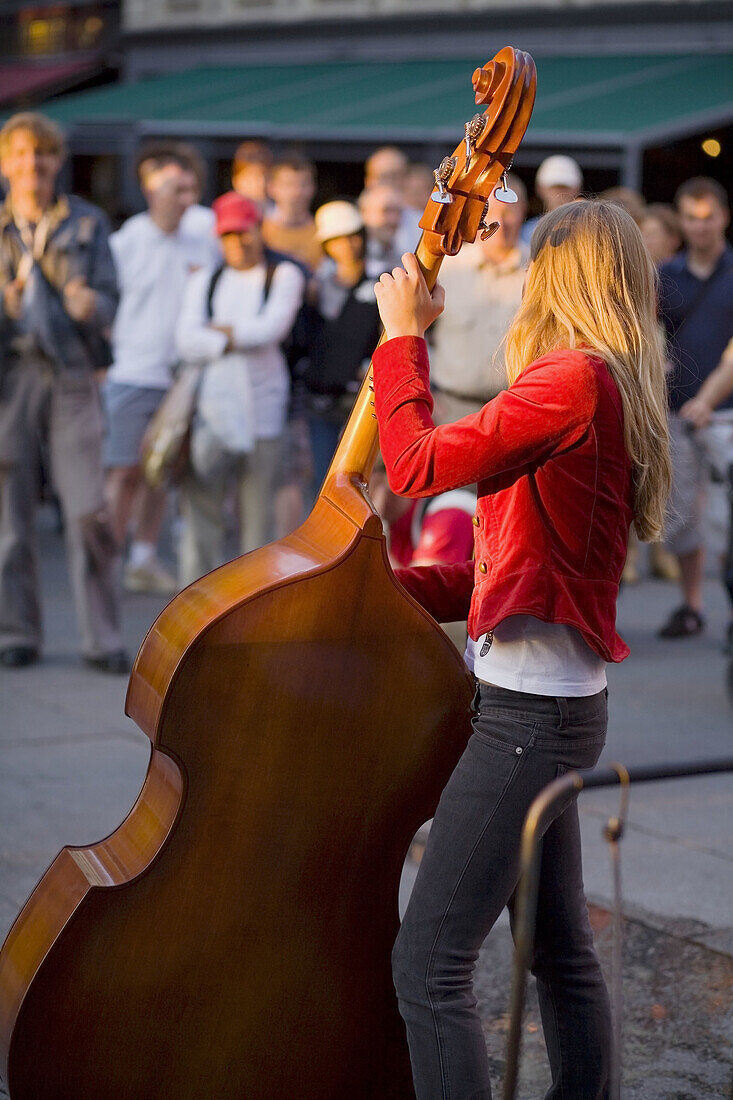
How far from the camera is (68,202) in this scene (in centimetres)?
650

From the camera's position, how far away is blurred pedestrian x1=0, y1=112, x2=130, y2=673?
6.34m

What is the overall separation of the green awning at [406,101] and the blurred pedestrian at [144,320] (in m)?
5.83

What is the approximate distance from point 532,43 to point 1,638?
40.0ft

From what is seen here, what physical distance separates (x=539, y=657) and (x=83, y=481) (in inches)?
171

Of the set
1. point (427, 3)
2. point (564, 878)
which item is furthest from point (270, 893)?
point (427, 3)

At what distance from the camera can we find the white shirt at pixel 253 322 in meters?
7.53

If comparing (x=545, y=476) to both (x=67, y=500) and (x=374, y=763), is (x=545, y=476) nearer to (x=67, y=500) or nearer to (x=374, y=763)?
(x=374, y=763)

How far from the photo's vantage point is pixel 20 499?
6613 millimetres

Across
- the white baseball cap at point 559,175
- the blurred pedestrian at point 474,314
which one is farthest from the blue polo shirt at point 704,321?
the blurred pedestrian at point 474,314

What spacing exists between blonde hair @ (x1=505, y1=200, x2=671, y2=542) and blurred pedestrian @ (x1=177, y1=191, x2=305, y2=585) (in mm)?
A: 5126

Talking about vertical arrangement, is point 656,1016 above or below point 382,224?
below

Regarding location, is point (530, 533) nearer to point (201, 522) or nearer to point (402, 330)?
point (402, 330)

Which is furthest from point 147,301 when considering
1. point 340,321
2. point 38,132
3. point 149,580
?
point 38,132

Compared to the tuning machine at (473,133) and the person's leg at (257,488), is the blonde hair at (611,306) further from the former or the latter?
the person's leg at (257,488)
